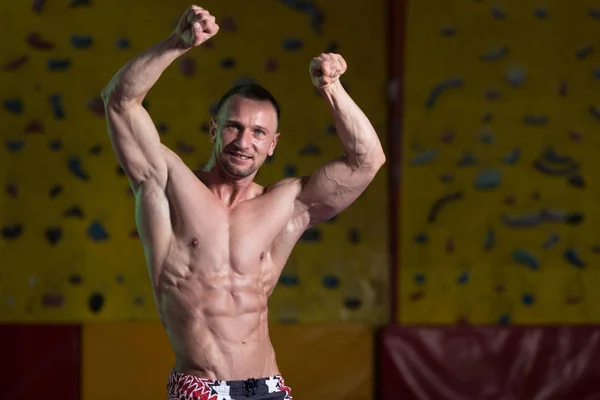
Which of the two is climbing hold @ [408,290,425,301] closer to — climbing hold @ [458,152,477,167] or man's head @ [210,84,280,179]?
climbing hold @ [458,152,477,167]

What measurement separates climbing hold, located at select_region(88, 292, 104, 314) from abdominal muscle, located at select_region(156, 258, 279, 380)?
1.75 m

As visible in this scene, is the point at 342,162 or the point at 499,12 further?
the point at 499,12

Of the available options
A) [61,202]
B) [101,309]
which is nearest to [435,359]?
[101,309]

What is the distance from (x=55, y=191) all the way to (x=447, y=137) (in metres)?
1.89

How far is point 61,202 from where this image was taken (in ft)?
13.0

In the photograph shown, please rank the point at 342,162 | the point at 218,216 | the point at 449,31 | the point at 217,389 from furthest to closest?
the point at 449,31
the point at 342,162
the point at 218,216
the point at 217,389

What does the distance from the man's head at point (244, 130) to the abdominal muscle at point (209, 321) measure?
296 mm

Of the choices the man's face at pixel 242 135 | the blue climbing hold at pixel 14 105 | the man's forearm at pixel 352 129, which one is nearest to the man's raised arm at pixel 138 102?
the man's face at pixel 242 135

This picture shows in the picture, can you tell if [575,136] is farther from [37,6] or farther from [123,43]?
[37,6]

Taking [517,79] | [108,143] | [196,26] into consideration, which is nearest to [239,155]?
[196,26]

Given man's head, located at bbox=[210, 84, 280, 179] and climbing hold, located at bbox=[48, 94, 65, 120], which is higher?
climbing hold, located at bbox=[48, 94, 65, 120]

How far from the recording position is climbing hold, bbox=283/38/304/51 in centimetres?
405

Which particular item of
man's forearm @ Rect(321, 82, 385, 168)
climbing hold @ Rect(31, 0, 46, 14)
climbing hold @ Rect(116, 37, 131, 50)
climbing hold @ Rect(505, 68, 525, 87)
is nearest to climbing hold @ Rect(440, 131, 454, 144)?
climbing hold @ Rect(505, 68, 525, 87)

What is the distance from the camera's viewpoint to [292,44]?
13.3ft
